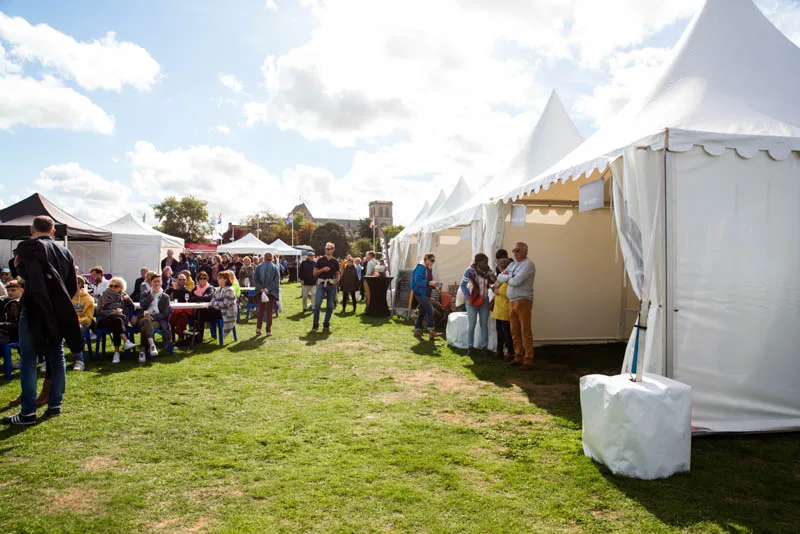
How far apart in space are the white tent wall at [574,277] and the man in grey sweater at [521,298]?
87.4 inches

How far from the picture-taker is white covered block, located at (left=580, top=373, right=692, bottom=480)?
332cm

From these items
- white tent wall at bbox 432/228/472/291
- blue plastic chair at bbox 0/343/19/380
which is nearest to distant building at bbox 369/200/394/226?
white tent wall at bbox 432/228/472/291

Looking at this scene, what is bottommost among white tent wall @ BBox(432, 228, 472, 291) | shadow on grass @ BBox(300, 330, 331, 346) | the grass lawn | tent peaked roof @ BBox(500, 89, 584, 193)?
shadow on grass @ BBox(300, 330, 331, 346)

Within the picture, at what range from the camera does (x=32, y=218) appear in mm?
12469

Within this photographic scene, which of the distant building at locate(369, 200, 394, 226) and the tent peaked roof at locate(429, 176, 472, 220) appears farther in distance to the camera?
the distant building at locate(369, 200, 394, 226)

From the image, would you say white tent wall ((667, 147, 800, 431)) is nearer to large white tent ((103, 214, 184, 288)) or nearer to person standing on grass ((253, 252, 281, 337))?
person standing on grass ((253, 252, 281, 337))

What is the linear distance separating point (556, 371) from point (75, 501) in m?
5.64

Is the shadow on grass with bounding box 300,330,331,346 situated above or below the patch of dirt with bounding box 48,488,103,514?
below

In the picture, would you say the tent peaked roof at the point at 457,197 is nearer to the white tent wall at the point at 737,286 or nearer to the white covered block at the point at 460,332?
the white covered block at the point at 460,332

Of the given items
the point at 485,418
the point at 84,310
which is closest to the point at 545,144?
the point at 485,418

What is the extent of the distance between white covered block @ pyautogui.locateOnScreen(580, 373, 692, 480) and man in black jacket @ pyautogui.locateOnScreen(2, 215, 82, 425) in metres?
4.50

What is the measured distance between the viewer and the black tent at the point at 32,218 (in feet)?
39.4

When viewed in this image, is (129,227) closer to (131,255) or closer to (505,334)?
(131,255)

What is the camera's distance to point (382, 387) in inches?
232
